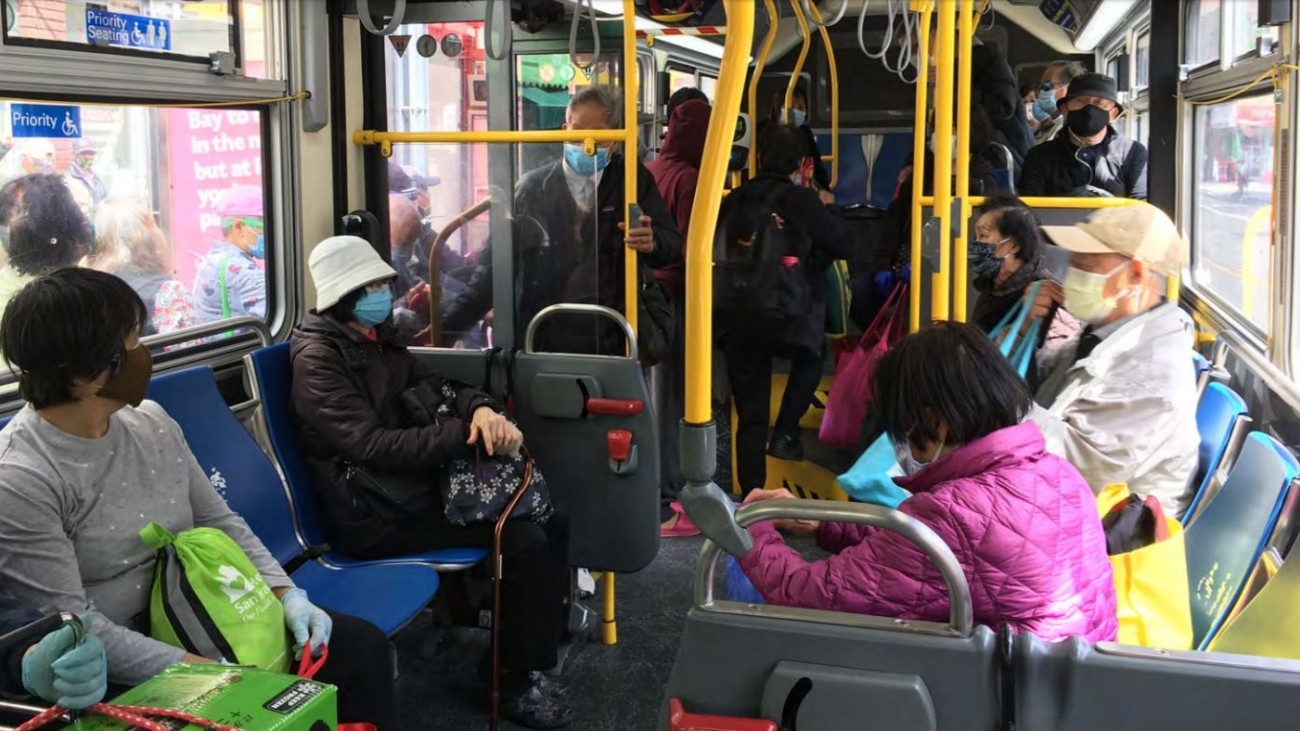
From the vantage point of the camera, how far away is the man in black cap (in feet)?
13.8

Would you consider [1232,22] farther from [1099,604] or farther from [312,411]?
[312,411]

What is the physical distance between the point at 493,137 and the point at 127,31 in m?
1.00

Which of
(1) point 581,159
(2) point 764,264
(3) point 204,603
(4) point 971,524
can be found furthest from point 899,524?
(2) point 764,264

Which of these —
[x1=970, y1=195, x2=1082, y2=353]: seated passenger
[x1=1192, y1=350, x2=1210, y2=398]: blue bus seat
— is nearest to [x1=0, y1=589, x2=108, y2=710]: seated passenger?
[x1=970, y1=195, x2=1082, y2=353]: seated passenger

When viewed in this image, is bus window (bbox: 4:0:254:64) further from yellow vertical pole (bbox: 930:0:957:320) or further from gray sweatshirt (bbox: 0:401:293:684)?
yellow vertical pole (bbox: 930:0:957:320)

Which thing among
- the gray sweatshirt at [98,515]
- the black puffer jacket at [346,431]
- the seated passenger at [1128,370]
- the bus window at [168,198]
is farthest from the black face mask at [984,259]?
the gray sweatshirt at [98,515]

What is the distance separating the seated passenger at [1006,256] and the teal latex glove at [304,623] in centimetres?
194

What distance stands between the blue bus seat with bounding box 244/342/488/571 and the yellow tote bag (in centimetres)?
154

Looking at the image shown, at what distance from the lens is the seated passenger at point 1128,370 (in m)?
2.66

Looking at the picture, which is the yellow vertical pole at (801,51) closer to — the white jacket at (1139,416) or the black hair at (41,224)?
the white jacket at (1139,416)

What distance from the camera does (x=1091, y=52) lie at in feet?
22.4

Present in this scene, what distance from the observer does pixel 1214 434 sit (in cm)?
274

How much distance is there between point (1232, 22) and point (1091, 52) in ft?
11.2

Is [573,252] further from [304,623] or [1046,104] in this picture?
[1046,104]
